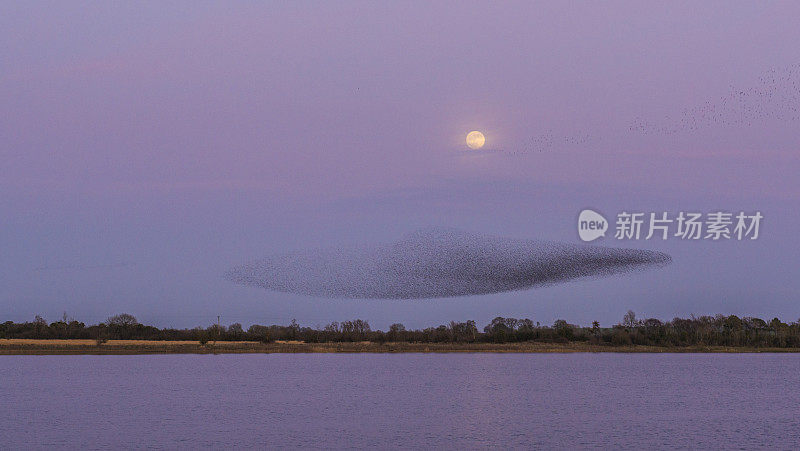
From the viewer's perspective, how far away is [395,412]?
7056 centimetres

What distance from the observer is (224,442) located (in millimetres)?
51531

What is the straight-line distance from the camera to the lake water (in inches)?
2088

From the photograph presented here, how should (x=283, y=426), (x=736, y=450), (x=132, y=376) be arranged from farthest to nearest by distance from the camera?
(x=132, y=376), (x=283, y=426), (x=736, y=450)

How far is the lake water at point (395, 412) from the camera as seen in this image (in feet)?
174

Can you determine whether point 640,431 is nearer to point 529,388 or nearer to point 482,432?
point 482,432

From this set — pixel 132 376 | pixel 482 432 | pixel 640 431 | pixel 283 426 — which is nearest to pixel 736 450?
pixel 640 431

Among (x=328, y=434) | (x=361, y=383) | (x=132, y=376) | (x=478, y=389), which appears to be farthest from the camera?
(x=132, y=376)

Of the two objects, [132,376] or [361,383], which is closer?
[361,383]

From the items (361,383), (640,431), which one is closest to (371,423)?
(640,431)

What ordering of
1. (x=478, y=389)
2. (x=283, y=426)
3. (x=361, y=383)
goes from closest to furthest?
(x=283, y=426)
(x=478, y=389)
(x=361, y=383)

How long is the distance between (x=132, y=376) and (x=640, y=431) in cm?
9095

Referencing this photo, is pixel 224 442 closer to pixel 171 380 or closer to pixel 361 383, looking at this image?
pixel 361 383

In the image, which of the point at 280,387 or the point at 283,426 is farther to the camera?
the point at 280,387

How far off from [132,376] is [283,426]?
245 ft
